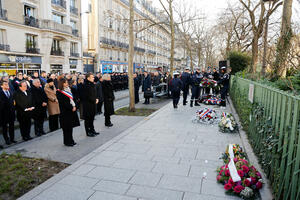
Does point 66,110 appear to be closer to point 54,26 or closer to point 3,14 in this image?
point 3,14

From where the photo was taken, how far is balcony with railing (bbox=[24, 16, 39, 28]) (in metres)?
23.8

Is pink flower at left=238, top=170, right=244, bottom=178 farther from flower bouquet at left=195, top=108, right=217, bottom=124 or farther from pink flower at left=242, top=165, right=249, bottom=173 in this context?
flower bouquet at left=195, top=108, right=217, bottom=124

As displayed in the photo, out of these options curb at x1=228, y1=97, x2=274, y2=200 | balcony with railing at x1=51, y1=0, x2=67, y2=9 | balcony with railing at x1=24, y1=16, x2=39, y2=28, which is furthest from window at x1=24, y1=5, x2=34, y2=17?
curb at x1=228, y1=97, x2=274, y2=200

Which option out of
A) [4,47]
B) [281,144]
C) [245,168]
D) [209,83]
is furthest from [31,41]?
[281,144]

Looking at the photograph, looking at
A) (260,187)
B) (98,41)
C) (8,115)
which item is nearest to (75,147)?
(8,115)

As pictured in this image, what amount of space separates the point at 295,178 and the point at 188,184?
5.67 feet

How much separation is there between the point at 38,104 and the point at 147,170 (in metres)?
4.86

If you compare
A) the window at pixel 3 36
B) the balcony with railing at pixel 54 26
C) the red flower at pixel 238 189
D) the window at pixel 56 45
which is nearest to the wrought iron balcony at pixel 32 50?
the window at pixel 3 36

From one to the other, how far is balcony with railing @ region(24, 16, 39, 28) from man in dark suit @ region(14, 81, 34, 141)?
2032 centimetres

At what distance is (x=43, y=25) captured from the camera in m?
25.7

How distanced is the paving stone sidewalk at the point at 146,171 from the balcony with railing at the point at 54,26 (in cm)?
2322

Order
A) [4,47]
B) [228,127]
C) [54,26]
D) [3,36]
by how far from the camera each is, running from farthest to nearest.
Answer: [54,26]
[3,36]
[4,47]
[228,127]

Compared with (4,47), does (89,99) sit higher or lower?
lower

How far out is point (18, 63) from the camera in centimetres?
2338
